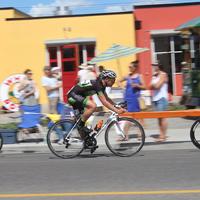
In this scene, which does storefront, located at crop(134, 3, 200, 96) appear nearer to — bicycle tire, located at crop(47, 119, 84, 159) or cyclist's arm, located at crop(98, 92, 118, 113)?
bicycle tire, located at crop(47, 119, 84, 159)

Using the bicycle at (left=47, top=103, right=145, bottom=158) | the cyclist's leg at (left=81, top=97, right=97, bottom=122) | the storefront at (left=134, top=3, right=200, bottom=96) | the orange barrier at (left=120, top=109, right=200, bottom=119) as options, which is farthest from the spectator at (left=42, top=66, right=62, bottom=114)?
the storefront at (left=134, top=3, right=200, bottom=96)

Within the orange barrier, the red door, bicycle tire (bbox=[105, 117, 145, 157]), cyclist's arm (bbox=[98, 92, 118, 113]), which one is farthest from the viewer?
the red door

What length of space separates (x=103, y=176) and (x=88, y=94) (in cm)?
231

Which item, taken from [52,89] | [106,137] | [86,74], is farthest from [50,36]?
[106,137]

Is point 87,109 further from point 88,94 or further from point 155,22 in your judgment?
point 155,22

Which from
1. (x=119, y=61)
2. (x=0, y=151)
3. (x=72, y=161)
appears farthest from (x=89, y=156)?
(x=119, y=61)

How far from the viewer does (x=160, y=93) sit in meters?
12.8

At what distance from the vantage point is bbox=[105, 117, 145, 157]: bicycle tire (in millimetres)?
10516

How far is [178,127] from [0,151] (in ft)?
17.0

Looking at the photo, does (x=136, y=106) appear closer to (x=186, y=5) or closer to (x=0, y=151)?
(x=0, y=151)

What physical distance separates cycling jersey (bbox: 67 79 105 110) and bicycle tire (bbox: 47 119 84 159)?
0.40m

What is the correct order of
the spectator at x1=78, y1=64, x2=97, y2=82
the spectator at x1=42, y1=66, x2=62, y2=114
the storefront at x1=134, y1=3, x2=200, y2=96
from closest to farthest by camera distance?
1. the spectator at x1=42, y1=66, x2=62, y2=114
2. the spectator at x1=78, y1=64, x2=97, y2=82
3. the storefront at x1=134, y1=3, x2=200, y2=96

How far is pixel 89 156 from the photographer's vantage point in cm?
1088

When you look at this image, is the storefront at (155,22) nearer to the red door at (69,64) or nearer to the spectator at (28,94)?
the red door at (69,64)
